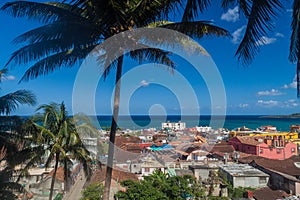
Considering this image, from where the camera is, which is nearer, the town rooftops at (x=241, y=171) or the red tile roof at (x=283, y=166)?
the town rooftops at (x=241, y=171)

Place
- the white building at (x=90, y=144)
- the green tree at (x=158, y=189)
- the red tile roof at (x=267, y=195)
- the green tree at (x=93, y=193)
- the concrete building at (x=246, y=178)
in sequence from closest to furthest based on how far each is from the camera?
the green tree at (x=158, y=189) → the green tree at (x=93, y=193) → the white building at (x=90, y=144) → the red tile roof at (x=267, y=195) → the concrete building at (x=246, y=178)

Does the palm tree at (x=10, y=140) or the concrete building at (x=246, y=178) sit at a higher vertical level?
the palm tree at (x=10, y=140)

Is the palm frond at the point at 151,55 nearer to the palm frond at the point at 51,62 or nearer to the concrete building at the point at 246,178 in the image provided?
the palm frond at the point at 51,62

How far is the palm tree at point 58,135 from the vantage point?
275 inches

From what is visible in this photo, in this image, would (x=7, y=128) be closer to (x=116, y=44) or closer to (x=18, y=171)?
(x=18, y=171)

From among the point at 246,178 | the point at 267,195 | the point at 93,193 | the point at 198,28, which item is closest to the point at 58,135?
the point at 93,193

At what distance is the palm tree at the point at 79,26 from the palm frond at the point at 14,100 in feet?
1.88

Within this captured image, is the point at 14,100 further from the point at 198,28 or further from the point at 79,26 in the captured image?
the point at 198,28

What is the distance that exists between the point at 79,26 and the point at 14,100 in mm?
2104

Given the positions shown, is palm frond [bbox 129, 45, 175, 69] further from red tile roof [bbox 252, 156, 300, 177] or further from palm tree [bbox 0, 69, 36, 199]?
red tile roof [bbox 252, 156, 300, 177]

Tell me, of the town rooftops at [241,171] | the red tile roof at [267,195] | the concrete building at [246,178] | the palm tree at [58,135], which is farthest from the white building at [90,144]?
the town rooftops at [241,171]

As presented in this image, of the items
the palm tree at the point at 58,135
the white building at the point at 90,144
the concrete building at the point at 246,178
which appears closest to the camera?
the palm tree at the point at 58,135

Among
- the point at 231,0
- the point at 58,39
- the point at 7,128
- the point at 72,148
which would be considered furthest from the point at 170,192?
the point at 231,0

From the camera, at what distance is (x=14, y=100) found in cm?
464
